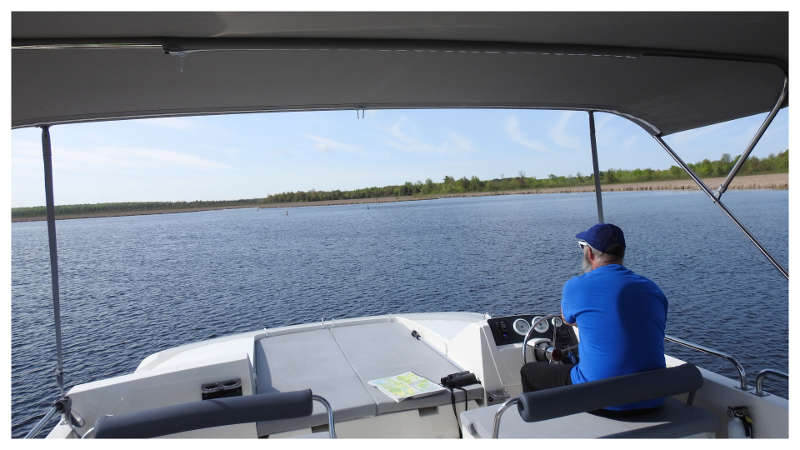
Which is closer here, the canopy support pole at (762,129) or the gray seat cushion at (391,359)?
the canopy support pole at (762,129)

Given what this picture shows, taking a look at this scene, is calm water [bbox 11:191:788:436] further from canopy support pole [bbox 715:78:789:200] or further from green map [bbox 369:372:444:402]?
canopy support pole [bbox 715:78:789:200]

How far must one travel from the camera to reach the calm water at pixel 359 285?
9445 millimetres

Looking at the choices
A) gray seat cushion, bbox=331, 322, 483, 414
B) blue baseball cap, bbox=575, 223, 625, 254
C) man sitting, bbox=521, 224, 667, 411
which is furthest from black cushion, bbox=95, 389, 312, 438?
blue baseball cap, bbox=575, 223, 625, 254

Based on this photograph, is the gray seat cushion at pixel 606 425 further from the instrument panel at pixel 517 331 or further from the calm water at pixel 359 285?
the calm water at pixel 359 285

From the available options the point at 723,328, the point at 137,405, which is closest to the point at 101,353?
the point at 137,405

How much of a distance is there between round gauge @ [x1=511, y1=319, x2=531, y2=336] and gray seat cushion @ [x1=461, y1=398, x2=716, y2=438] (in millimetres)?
761

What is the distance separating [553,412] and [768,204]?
3731cm

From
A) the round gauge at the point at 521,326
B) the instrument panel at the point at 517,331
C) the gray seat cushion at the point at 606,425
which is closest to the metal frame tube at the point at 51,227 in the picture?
the gray seat cushion at the point at 606,425

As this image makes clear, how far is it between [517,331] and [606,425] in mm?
852

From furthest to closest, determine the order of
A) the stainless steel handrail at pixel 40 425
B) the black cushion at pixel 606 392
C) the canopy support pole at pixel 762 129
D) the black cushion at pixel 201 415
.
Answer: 1. the canopy support pole at pixel 762 129
2. the stainless steel handrail at pixel 40 425
3. the black cushion at pixel 606 392
4. the black cushion at pixel 201 415

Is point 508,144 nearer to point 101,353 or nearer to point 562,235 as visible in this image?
point 562,235

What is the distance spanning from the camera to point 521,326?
2432 millimetres

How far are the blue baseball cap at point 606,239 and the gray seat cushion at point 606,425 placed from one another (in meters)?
0.59

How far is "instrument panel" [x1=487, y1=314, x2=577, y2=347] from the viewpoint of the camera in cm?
238
